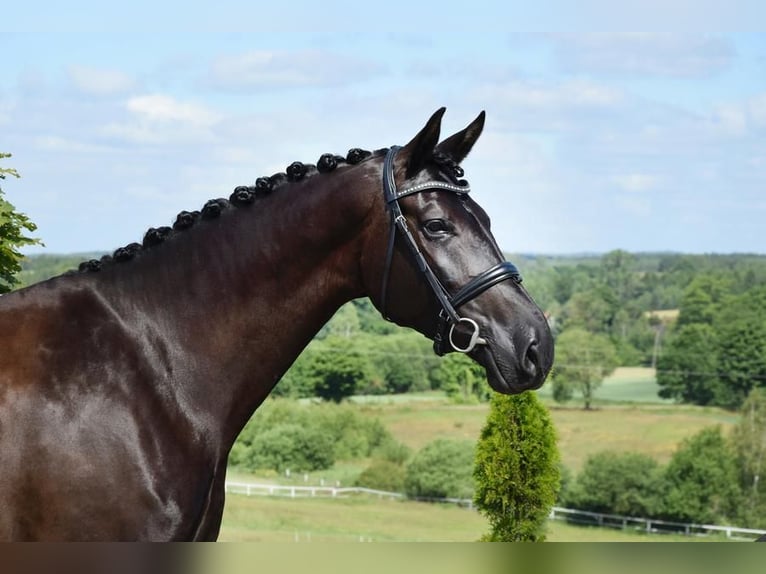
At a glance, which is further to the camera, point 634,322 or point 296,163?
point 634,322

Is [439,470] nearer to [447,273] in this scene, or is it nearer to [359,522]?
[359,522]

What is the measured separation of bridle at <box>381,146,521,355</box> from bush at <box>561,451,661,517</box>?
34339 millimetres

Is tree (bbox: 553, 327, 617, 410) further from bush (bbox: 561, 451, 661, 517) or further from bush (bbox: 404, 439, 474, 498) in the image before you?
bush (bbox: 404, 439, 474, 498)

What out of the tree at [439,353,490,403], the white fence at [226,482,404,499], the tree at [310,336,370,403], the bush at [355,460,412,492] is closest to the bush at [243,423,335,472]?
the white fence at [226,482,404,499]

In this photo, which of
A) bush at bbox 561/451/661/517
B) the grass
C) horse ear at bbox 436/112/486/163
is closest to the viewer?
horse ear at bbox 436/112/486/163

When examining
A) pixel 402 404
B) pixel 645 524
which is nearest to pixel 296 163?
pixel 645 524

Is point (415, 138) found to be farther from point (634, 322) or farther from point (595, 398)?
point (634, 322)

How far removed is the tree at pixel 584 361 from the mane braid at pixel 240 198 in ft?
142

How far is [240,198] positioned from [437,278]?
886mm

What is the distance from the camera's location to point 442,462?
117 ft

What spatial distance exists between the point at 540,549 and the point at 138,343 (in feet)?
6.50

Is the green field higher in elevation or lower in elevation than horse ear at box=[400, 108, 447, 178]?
lower

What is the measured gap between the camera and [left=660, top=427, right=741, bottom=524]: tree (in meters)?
35.5

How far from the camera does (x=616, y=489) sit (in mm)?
36750
